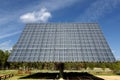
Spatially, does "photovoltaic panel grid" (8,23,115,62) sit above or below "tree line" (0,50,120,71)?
below

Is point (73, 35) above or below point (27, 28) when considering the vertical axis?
below

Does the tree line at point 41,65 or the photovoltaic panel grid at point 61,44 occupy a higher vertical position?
the tree line at point 41,65

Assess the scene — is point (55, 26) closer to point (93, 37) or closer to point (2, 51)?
point (93, 37)

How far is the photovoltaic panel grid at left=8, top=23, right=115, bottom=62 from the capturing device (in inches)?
1177

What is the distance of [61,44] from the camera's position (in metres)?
32.6

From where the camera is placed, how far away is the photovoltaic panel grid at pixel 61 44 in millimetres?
29891

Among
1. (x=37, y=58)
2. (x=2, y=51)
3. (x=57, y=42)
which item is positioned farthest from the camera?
(x=2, y=51)

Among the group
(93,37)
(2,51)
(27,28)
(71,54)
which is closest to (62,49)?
(71,54)

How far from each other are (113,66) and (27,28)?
62576mm

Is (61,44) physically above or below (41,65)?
below

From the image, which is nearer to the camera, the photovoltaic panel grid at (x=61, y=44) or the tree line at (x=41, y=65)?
the photovoltaic panel grid at (x=61, y=44)

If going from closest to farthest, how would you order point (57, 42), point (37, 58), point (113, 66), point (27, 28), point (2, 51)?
point (37, 58), point (57, 42), point (27, 28), point (113, 66), point (2, 51)

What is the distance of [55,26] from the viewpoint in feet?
126

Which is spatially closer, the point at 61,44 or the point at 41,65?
the point at 61,44
